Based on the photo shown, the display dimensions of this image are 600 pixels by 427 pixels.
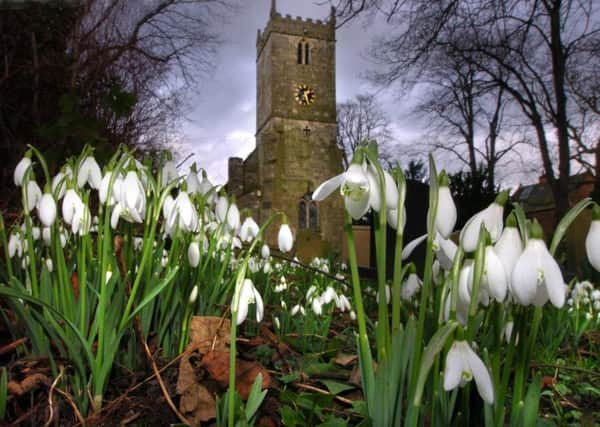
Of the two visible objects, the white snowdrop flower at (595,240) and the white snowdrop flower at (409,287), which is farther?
the white snowdrop flower at (409,287)

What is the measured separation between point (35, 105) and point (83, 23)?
3.74ft

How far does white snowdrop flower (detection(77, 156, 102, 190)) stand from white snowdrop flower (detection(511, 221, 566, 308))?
109cm

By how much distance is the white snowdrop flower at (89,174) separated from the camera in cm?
128

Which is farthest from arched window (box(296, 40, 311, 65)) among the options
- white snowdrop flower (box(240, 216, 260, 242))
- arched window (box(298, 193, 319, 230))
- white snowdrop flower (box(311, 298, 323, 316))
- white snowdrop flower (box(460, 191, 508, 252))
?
white snowdrop flower (box(460, 191, 508, 252))

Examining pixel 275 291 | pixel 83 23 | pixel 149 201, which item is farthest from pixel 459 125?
pixel 149 201

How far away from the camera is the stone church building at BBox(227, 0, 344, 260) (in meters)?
26.0

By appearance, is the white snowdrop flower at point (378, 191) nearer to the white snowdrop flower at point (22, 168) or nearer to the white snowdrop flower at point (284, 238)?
the white snowdrop flower at point (284, 238)

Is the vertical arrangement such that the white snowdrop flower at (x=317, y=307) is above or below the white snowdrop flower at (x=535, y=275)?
below

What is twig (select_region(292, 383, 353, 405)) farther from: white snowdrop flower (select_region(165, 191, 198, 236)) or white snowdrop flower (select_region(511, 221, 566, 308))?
white snowdrop flower (select_region(511, 221, 566, 308))

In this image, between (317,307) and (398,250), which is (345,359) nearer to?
(317,307)

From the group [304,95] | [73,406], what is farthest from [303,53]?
[73,406]

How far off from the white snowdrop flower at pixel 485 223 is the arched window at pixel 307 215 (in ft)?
83.5

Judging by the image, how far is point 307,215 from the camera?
26.6 m

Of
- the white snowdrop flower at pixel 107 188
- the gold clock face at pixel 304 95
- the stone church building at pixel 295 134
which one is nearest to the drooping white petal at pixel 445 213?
the white snowdrop flower at pixel 107 188
